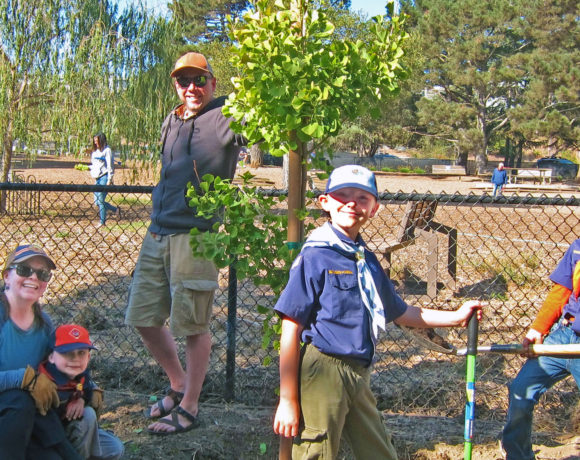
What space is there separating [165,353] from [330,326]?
154 cm

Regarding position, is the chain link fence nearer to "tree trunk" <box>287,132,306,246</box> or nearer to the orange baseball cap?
the orange baseball cap

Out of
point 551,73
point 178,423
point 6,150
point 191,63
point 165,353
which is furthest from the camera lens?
point 551,73

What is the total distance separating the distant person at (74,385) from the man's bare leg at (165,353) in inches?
28.7

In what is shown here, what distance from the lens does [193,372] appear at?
3330mm

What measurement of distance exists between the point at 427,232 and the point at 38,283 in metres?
4.85

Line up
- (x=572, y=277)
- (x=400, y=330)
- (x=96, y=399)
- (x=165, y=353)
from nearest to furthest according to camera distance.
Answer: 1. (x=96, y=399)
2. (x=572, y=277)
3. (x=165, y=353)
4. (x=400, y=330)

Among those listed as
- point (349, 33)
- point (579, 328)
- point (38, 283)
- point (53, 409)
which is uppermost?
point (349, 33)

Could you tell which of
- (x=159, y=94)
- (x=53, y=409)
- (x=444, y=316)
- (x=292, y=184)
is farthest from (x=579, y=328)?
(x=159, y=94)

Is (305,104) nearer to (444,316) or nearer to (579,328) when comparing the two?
(444,316)

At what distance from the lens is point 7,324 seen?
264 cm

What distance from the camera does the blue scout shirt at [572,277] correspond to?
2.92 m

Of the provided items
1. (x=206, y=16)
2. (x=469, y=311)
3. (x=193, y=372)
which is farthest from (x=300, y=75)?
(x=206, y=16)

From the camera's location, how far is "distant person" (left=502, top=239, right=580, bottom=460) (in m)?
2.94

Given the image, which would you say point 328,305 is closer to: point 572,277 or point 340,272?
point 340,272
